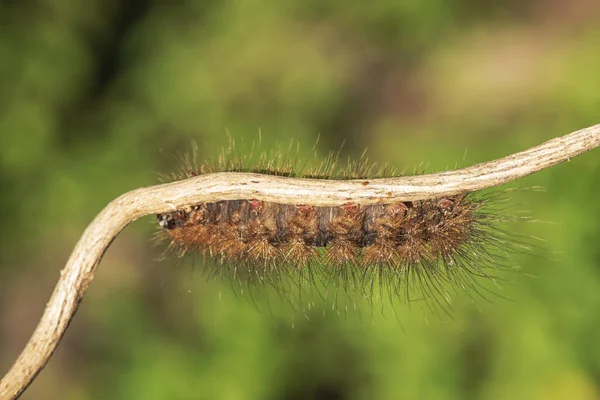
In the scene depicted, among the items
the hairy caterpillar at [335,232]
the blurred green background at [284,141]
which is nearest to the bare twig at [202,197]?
the hairy caterpillar at [335,232]

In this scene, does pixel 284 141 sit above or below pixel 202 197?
above

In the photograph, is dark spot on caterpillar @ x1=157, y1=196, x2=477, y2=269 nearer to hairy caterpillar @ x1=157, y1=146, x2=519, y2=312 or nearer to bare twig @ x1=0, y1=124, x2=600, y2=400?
hairy caterpillar @ x1=157, y1=146, x2=519, y2=312

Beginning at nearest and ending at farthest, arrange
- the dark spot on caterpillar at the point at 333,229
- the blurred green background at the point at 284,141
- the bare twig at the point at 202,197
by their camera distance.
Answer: the bare twig at the point at 202,197 → the dark spot on caterpillar at the point at 333,229 → the blurred green background at the point at 284,141

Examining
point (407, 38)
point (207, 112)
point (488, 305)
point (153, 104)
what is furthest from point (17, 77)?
point (488, 305)

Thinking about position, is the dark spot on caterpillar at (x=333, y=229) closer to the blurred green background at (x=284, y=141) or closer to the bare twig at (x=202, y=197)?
the bare twig at (x=202, y=197)

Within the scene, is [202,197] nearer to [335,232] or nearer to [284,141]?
[335,232]

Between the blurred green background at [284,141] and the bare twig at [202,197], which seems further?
the blurred green background at [284,141]

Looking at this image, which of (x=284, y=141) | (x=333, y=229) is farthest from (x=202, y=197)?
(x=284, y=141)
